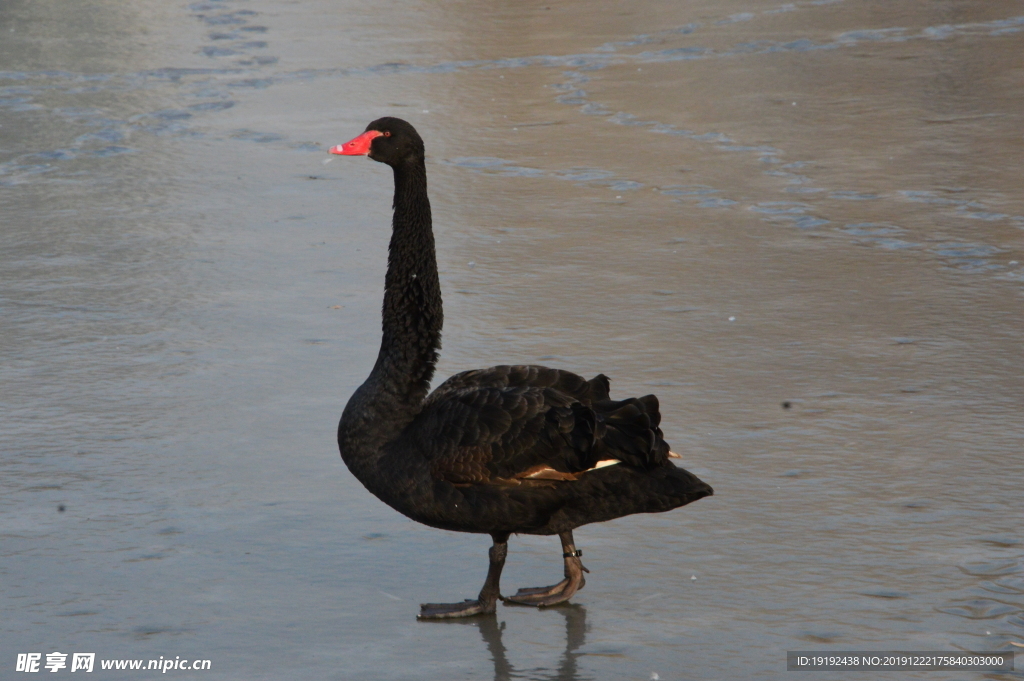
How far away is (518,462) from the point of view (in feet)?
11.7

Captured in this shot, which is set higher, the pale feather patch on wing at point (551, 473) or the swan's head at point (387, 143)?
the swan's head at point (387, 143)

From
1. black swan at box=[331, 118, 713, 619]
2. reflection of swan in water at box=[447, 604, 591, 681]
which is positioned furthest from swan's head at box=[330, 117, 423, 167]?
reflection of swan in water at box=[447, 604, 591, 681]

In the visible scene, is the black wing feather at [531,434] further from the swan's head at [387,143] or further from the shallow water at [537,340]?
the swan's head at [387,143]

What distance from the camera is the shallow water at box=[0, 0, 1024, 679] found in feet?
11.6

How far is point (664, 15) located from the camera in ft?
50.1

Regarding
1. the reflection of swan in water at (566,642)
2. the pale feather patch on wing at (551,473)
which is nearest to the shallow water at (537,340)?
the reflection of swan in water at (566,642)

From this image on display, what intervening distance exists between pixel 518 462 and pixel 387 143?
1.25 metres

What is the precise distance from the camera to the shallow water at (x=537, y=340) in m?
3.54

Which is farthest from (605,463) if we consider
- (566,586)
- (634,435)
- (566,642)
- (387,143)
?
(387,143)

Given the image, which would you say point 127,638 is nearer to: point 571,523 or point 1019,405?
point 571,523

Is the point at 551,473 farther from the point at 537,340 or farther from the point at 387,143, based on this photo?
the point at 537,340

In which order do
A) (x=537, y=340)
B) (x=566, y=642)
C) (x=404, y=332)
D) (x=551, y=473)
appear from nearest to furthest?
(x=566, y=642), (x=551, y=473), (x=404, y=332), (x=537, y=340)

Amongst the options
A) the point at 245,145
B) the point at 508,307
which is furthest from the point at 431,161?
the point at 508,307

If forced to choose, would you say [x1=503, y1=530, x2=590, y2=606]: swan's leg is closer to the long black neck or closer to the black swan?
the black swan
